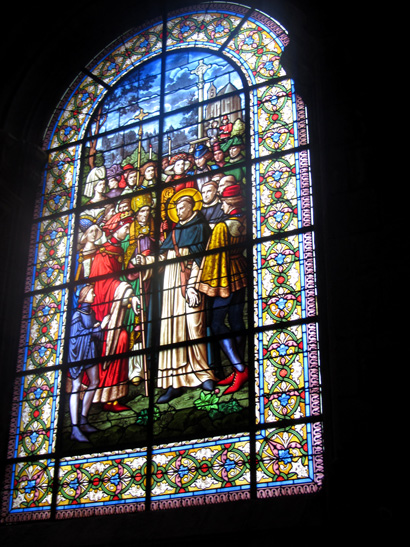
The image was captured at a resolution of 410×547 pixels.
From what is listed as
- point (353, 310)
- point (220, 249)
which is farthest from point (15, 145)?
point (353, 310)

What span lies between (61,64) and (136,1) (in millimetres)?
1066

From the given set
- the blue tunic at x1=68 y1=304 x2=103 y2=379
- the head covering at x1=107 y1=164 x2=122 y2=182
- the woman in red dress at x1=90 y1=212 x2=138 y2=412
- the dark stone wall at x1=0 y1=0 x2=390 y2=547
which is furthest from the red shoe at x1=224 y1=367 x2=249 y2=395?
the head covering at x1=107 y1=164 x2=122 y2=182

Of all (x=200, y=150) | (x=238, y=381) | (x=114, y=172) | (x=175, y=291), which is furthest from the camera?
(x=114, y=172)

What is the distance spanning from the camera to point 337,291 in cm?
614

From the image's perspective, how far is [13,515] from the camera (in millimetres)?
7227

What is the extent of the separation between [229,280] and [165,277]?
65 cm

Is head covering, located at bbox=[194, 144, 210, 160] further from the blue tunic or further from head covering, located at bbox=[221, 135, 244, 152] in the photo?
the blue tunic

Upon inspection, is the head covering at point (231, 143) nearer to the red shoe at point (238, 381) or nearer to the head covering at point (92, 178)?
the head covering at point (92, 178)

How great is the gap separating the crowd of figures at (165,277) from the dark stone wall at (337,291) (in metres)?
0.76

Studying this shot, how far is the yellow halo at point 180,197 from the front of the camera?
7801 millimetres

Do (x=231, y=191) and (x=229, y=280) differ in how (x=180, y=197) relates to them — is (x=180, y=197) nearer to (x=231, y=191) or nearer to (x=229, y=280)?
(x=231, y=191)

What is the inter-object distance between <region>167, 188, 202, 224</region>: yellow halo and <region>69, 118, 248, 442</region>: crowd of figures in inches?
0.4

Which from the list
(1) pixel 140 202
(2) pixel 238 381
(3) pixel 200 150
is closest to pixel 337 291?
(2) pixel 238 381

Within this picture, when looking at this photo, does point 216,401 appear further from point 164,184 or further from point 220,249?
point 164,184
